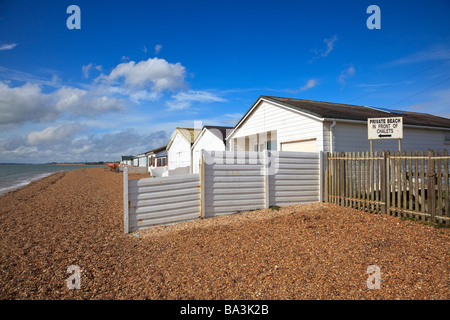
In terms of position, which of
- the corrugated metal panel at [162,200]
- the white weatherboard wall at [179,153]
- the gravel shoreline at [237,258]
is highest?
the white weatherboard wall at [179,153]

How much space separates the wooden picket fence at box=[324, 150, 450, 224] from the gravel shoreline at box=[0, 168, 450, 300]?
0.50 meters

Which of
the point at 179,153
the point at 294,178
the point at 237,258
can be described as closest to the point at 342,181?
the point at 294,178

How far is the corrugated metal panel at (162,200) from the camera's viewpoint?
669 centimetres

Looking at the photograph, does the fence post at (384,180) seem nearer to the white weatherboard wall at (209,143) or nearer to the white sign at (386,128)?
the white sign at (386,128)

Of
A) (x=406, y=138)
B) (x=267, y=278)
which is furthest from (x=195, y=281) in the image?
(x=406, y=138)

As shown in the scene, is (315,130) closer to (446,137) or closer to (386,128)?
(386,128)

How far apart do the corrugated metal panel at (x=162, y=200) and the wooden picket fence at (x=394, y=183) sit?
4.69 meters

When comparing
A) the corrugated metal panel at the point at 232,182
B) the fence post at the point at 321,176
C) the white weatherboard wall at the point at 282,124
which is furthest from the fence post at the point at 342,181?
the corrugated metal panel at the point at 232,182

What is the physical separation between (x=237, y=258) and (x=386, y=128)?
7.20m

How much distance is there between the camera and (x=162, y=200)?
7.00 metres

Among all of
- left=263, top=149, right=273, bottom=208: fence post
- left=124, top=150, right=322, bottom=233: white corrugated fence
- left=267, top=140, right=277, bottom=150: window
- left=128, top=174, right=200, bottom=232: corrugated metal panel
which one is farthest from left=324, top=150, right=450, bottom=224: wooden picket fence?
left=267, top=140, right=277, bottom=150: window

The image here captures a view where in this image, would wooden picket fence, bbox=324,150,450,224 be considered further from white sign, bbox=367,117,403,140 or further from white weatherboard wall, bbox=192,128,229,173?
white weatherboard wall, bbox=192,128,229,173

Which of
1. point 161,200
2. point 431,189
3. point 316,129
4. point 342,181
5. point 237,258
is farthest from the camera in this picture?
point 316,129
